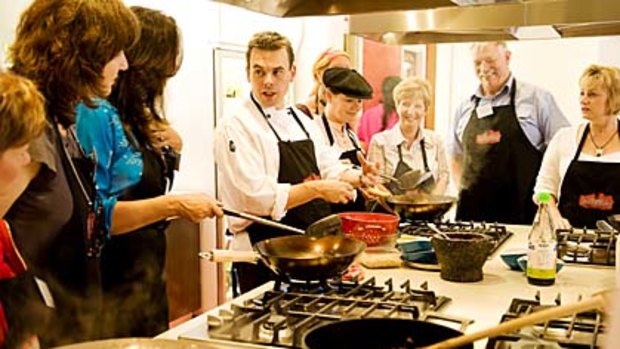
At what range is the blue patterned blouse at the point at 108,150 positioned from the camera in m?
1.79

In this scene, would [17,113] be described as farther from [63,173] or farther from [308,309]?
[308,309]

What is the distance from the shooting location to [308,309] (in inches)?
59.6

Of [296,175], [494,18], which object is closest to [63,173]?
[296,175]

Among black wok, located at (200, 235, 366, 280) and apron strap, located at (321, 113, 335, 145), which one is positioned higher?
apron strap, located at (321, 113, 335, 145)

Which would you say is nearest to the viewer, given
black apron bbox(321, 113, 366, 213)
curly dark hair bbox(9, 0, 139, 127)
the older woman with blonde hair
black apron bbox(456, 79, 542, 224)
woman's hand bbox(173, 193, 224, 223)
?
curly dark hair bbox(9, 0, 139, 127)

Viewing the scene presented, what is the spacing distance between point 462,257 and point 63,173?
1.03 meters

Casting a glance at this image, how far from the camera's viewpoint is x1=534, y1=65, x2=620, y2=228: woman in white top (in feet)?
9.41

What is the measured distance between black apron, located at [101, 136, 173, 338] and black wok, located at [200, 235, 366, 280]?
0.35m

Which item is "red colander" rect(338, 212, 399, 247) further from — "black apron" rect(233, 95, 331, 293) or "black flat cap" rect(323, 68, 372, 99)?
"black flat cap" rect(323, 68, 372, 99)

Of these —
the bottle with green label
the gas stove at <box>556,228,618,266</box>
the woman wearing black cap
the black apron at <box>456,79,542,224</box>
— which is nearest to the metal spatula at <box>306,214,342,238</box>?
the bottle with green label

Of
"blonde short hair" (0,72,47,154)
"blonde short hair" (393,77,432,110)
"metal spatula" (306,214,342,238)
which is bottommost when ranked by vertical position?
"metal spatula" (306,214,342,238)

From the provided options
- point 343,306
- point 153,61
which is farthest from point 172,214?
point 343,306

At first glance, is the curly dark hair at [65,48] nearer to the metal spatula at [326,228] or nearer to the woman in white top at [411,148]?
the metal spatula at [326,228]

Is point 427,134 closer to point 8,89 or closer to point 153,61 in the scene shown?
point 153,61
